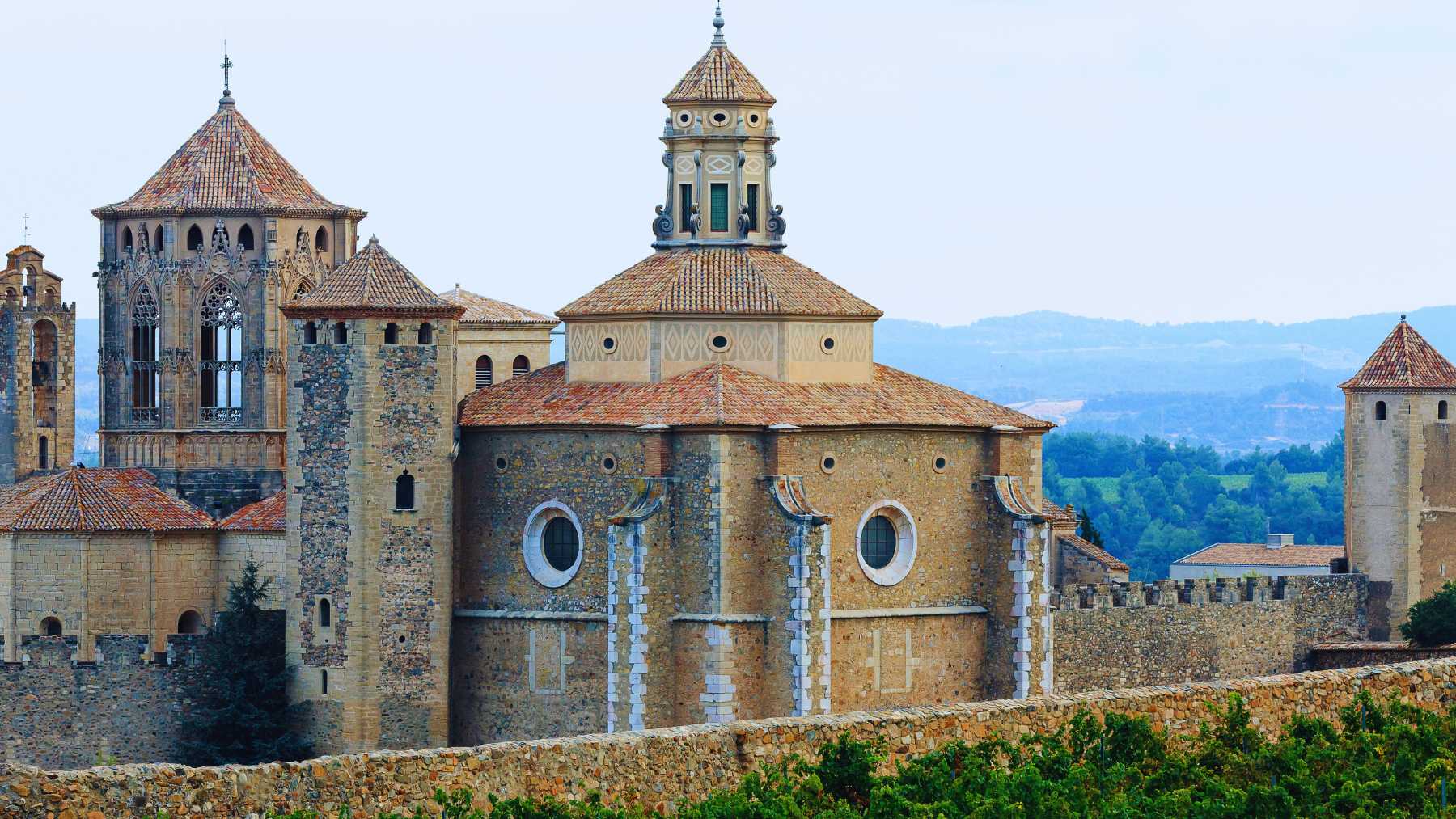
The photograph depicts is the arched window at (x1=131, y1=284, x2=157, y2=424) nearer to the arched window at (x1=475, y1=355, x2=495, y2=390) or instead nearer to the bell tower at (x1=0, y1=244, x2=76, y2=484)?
the arched window at (x1=475, y1=355, x2=495, y2=390)

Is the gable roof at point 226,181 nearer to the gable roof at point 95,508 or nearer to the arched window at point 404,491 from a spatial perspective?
the gable roof at point 95,508

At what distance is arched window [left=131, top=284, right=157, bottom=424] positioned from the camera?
71.9 meters

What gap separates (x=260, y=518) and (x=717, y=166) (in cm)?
1075

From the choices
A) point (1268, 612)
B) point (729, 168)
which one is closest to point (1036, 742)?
point (729, 168)

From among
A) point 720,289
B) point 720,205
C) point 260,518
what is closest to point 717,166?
point 720,205

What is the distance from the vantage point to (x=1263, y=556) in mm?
125125

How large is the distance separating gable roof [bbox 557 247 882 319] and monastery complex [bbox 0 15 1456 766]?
0.08m

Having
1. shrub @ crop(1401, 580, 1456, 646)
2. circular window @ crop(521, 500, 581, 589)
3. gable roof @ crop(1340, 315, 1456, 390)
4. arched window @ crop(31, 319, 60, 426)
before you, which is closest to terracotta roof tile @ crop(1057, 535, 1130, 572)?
gable roof @ crop(1340, 315, 1456, 390)

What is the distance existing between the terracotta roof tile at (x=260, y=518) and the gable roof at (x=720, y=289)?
6757mm

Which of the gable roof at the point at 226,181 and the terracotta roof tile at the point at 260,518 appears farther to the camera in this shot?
the gable roof at the point at 226,181

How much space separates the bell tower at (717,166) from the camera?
65.2 meters

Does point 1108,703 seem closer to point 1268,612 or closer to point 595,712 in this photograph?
point 595,712

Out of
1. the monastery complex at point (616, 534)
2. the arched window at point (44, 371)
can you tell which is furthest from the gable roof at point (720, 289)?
the arched window at point (44, 371)

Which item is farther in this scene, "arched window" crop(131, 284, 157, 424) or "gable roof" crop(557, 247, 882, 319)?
"arched window" crop(131, 284, 157, 424)
